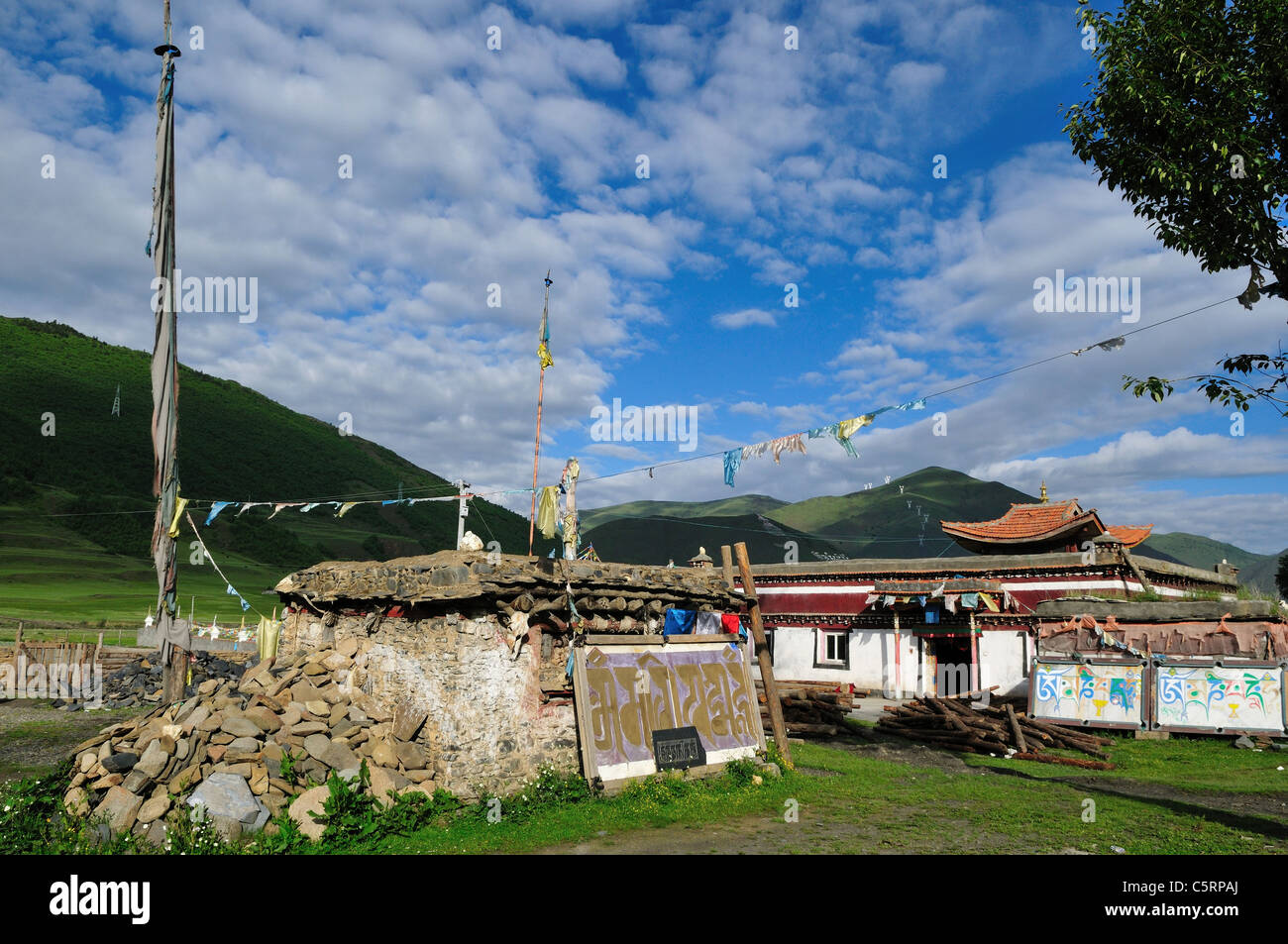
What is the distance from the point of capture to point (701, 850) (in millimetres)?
9859

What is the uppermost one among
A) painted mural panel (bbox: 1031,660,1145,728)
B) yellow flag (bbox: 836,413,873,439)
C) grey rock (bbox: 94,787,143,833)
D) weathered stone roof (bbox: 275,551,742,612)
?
yellow flag (bbox: 836,413,873,439)

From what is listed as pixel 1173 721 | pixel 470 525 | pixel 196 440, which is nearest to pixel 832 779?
pixel 1173 721

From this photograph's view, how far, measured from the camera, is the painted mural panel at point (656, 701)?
12.5 meters

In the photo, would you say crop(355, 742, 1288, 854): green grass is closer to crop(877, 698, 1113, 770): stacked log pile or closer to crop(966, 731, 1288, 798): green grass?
crop(966, 731, 1288, 798): green grass

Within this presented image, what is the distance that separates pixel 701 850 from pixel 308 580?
9.13m

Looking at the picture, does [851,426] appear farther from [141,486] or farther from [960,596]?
[141,486]

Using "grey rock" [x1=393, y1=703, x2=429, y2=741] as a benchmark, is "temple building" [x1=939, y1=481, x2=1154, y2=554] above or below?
above

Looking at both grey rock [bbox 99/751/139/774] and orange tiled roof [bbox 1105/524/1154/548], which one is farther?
orange tiled roof [bbox 1105/524/1154/548]

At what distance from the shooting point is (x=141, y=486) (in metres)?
105

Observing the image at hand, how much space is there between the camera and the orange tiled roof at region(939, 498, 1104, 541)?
30.1 metres

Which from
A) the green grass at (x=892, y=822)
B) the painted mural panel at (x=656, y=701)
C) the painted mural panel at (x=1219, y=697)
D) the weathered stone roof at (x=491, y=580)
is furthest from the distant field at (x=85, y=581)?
the painted mural panel at (x=1219, y=697)

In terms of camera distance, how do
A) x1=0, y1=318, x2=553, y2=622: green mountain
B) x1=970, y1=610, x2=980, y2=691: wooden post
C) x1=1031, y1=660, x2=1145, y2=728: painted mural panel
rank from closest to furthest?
x1=1031, y1=660, x2=1145, y2=728: painted mural panel → x1=970, y1=610, x2=980, y2=691: wooden post → x1=0, y1=318, x2=553, y2=622: green mountain

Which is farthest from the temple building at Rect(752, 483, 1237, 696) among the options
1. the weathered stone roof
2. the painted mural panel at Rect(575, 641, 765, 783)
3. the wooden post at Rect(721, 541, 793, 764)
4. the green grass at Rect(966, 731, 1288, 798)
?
the weathered stone roof

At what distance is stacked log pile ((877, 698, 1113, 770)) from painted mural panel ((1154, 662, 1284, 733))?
6.89 feet
